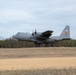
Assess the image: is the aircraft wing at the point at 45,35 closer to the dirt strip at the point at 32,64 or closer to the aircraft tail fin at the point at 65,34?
the aircraft tail fin at the point at 65,34

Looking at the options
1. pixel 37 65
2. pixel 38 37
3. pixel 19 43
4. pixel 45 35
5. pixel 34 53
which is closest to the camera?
pixel 37 65

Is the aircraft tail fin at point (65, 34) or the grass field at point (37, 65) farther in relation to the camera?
the aircraft tail fin at point (65, 34)

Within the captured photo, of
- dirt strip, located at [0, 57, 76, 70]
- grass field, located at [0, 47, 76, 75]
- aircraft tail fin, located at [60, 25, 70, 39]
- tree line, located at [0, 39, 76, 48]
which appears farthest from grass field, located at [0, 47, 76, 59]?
aircraft tail fin, located at [60, 25, 70, 39]

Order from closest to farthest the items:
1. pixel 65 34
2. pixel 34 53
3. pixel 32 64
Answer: pixel 32 64, pixel 34 53, pixel 65 34

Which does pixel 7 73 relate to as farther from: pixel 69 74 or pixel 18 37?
pixel 18 37

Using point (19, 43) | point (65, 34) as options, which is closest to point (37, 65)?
point (19, 43)

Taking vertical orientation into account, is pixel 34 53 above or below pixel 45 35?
below

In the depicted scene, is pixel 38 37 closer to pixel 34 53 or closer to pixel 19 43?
pixel 19 43

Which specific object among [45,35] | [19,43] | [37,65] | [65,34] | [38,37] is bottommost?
[37,65]

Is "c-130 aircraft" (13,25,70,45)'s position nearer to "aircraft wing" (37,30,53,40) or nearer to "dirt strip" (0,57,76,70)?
"aircraft wing" (37,30,53,40)

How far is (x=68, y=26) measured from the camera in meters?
92.6

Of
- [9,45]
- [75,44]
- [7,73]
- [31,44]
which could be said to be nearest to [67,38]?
[75,44]

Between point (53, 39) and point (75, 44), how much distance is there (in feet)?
24.5

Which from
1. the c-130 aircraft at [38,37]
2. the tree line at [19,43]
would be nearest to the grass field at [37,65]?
the tree line at [19,43]
